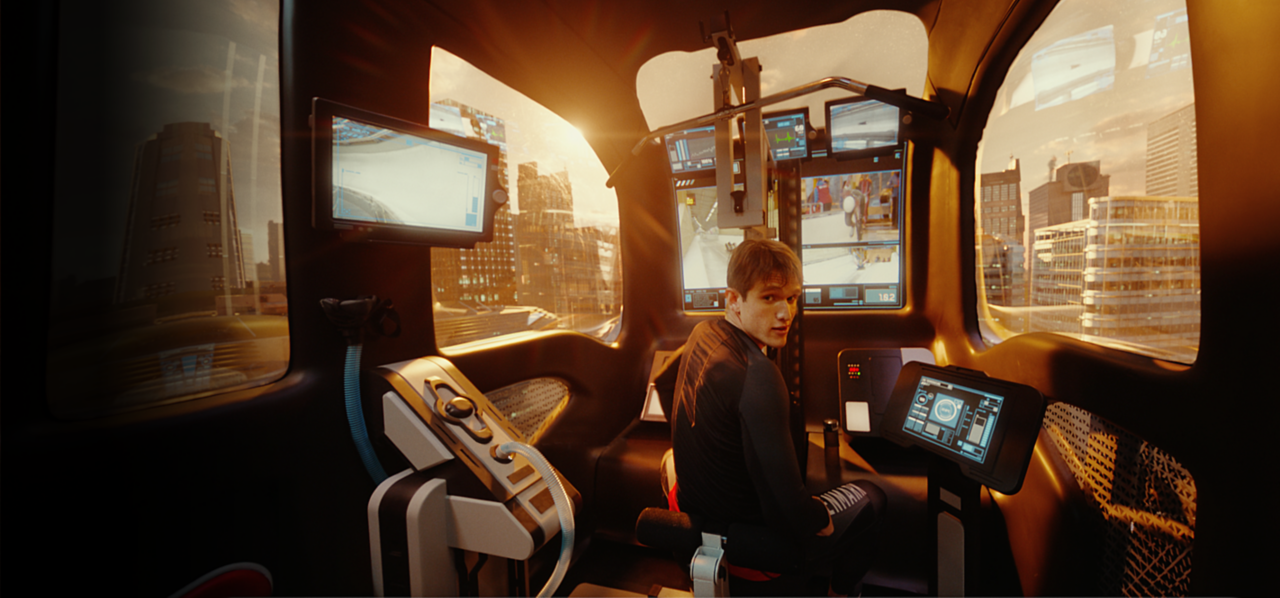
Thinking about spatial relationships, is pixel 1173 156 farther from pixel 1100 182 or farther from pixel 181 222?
pixel 181 222

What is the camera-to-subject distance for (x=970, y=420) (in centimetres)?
132

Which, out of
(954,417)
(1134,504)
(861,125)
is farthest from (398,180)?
(861,125)

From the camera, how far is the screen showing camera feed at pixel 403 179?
1341 mm

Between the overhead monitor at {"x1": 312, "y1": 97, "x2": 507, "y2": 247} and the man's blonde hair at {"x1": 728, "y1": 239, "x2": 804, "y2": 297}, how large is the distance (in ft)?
3.08

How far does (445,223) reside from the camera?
5.34 feet

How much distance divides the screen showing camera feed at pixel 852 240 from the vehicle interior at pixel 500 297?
27 centimetres

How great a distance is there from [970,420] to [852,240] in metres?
1.78

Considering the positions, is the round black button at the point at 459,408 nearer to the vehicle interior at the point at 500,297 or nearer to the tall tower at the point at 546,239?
the vehicle interior at the point at 500,297

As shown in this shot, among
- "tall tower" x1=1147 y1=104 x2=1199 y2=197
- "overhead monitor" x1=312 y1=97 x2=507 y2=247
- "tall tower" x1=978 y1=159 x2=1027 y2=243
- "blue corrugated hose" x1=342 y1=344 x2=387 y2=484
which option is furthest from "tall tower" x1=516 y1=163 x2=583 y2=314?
"tall tower" x1=1147 y1=104 x2=1199 y2=197

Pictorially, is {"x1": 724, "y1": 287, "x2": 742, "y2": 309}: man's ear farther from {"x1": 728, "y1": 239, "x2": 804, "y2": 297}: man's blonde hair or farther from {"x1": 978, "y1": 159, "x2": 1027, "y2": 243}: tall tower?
{"x1": 978, "y1": 159, "x2": 1027, "y2": 243}: tall tower

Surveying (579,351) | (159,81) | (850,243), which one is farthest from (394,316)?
(850,243)

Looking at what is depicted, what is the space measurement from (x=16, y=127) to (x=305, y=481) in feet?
3.26

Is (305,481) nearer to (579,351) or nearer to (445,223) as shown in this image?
(445,223)

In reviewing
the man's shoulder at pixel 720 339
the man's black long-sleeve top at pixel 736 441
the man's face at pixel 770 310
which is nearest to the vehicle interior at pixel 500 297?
the man's black long-sleeve top at pixel 736 441
